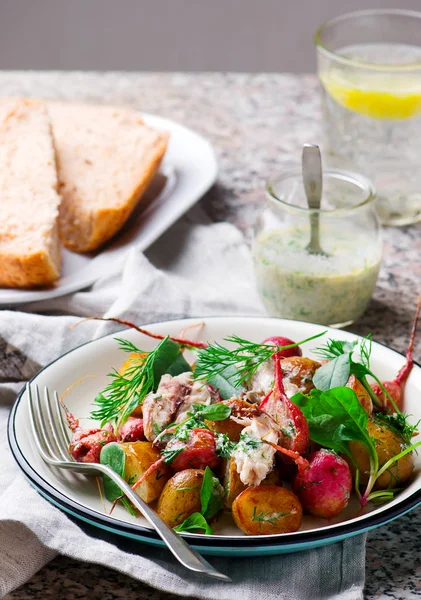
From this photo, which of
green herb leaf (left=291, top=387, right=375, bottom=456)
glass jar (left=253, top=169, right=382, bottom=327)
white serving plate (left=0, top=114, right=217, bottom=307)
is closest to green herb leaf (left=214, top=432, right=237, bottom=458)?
green herb leaf (left=291, top=387, right=375, bottom=456)

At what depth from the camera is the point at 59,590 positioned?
115 cm

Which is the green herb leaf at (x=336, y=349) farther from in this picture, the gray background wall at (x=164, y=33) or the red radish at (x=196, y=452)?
the gray background wall at (x=164, y=33)

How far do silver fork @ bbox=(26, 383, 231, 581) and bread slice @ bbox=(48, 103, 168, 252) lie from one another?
0.77m

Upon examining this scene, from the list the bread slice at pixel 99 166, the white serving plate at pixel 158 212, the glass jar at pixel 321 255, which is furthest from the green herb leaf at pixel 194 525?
the bread slice at pixel 99 166

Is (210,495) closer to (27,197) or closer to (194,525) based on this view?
(194,525)

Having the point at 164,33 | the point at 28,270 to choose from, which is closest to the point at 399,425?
the point at 28,270

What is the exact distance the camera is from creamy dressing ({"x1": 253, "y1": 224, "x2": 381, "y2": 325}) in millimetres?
1761

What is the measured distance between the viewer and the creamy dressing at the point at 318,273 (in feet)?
5.78

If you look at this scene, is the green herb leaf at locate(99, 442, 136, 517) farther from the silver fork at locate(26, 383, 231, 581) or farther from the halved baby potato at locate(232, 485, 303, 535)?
the halved baby potato at locate(232, 485, 303, 535)

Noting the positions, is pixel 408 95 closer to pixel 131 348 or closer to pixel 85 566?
pixel 131 348

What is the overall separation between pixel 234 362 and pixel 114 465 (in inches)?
10.4

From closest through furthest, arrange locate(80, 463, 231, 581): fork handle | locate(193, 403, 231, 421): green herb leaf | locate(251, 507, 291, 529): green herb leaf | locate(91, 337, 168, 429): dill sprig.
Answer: locate(80, 463, 231, 581): fork handle, locate(251, 507, 291, 529): green herb leaf, locate(193, 403, 231, 421): green herb leaf, locate(91, 337, 168, 429): dill sprig

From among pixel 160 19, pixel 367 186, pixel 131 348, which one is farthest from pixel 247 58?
pixel 131 348

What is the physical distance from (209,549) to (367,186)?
98cm
